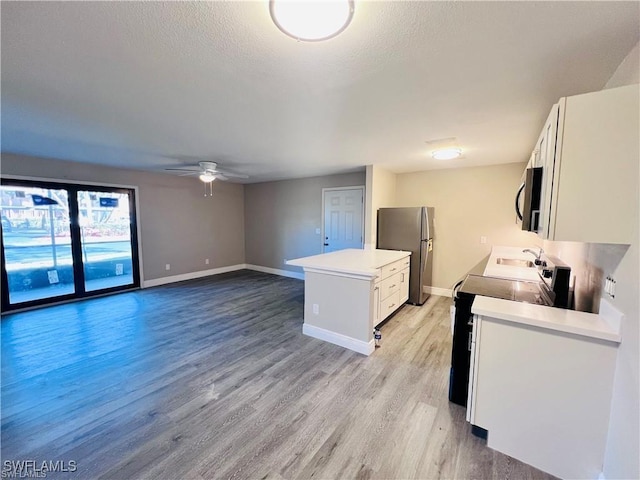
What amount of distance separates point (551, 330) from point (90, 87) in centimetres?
327

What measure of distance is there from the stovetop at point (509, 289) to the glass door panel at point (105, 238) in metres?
5.76

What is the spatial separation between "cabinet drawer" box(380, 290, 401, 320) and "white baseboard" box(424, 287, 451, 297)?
1336mm

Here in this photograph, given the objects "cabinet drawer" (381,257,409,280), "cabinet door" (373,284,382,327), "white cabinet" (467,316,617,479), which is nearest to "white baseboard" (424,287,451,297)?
"cabinet drawer" (381,257,409,280)

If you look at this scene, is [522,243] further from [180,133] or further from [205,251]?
[205,251]

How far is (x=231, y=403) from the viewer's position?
2.10 metres

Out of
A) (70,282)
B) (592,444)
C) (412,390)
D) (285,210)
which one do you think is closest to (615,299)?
(592,444)

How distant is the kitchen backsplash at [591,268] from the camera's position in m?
1.41

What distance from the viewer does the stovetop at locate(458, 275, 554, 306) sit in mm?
1903

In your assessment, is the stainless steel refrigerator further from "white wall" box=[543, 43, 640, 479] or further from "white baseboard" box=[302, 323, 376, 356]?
"white wall" box=[543, 43, 640, 479]

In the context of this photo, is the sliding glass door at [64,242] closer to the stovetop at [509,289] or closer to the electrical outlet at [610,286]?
the stovetop at [509,289]

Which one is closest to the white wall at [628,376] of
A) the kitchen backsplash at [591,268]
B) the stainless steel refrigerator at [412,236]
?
the kitchen backsplash at [591,268]

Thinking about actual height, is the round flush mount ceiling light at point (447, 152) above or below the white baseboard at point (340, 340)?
above

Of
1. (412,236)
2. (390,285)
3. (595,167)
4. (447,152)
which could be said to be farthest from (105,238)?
(595,167)

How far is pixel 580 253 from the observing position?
2.02 meters
